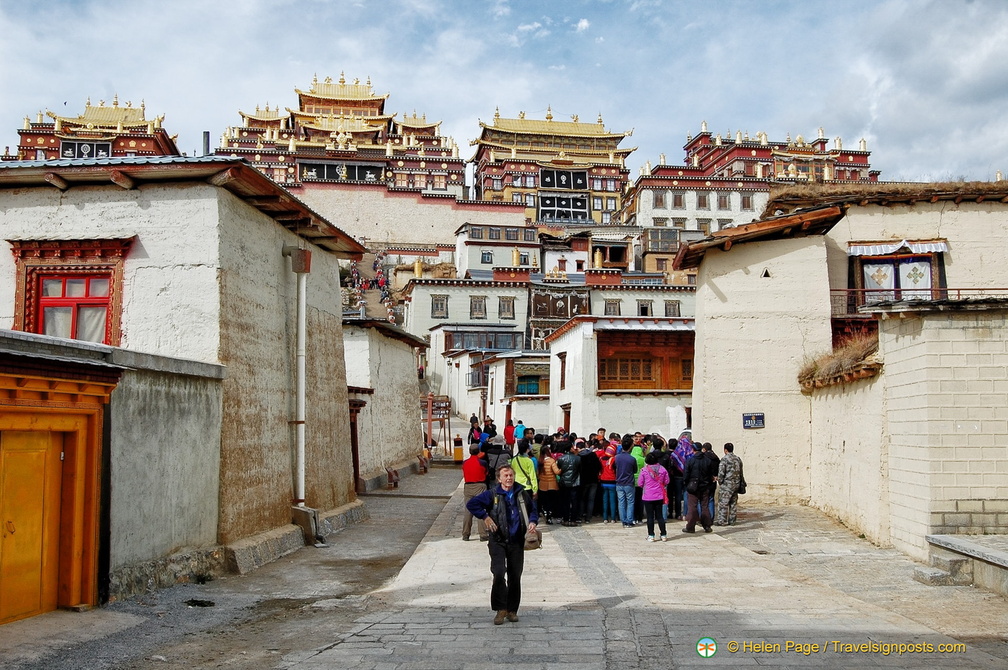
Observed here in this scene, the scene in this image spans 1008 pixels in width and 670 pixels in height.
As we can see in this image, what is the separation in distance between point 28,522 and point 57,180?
5.71 metres

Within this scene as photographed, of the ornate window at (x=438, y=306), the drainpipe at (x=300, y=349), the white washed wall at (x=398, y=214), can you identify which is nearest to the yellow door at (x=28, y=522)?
the drainpipe at (x=300, y=349)

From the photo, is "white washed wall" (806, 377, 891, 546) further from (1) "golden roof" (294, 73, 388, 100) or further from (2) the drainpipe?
(1) "golden roof" (294, 73, 388, 100)

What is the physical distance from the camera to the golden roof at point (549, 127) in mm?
77625

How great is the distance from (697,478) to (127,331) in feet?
28.7

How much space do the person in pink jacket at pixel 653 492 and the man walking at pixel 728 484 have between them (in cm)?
144

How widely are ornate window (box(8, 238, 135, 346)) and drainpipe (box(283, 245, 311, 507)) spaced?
10.2 ft

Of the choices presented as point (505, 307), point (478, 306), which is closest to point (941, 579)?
point (505, 307)

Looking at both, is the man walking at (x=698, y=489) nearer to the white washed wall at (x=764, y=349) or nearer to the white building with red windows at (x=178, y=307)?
the white washed wall at (x=764, y=349)

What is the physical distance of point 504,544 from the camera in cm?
796

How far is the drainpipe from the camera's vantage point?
45.8 ft

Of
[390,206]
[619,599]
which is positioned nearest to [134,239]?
[619,599]

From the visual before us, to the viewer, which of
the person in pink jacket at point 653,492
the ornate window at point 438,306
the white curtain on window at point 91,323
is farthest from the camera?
the ornate window at point 438,306

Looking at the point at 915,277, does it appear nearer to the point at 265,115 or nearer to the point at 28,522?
the point at 28,522

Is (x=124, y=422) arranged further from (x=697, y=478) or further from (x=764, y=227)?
(x=764, y=227)
